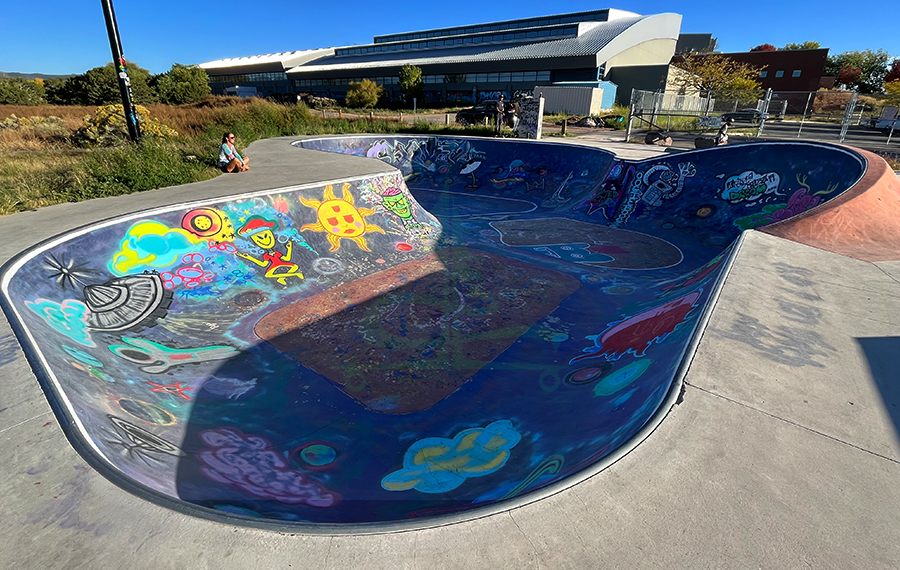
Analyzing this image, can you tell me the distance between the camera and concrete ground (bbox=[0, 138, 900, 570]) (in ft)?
6.35

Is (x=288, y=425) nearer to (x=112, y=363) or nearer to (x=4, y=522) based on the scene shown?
(x=112, y=363)

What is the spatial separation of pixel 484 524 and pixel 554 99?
4471 centimetres

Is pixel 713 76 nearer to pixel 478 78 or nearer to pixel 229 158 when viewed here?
pixel 478 78

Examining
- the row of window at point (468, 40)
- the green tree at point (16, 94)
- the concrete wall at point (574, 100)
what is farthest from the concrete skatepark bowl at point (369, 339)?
the row of window at point (468, 40)

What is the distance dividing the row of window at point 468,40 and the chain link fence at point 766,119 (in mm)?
18907

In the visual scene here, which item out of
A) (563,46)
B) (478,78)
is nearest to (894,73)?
(563,46)

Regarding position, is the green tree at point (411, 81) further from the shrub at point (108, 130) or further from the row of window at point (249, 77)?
the shrub at point (108, 130)

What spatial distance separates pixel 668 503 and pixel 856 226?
7.42 metres

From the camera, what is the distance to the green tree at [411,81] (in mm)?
51500

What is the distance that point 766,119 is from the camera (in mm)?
32125

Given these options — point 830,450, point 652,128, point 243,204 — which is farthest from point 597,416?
point 652,128

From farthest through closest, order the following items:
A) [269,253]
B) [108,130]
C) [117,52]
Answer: [108,130] < [117,52] < [269,253]

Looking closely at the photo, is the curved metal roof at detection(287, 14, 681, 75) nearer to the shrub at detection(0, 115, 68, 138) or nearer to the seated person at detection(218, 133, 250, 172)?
the shrub at detection(0, 115, 68, 138)

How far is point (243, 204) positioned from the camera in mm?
7832
